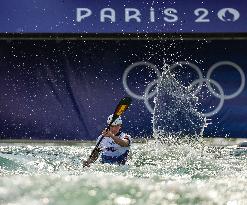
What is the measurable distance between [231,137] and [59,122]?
10.9 ft

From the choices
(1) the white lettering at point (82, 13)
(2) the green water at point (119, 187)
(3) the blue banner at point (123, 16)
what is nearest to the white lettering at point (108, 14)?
(3) the blue banner at point (123, 16)

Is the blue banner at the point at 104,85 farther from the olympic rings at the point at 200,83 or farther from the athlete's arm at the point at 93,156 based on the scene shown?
the athlete's arm at the point at 93,156

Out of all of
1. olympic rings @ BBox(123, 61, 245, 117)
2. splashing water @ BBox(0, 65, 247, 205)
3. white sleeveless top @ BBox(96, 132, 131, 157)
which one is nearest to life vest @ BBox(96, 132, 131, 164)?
white sleeveless top @ BBox(96, 132, 131, 157)

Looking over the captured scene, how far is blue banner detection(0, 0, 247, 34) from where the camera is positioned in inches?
461

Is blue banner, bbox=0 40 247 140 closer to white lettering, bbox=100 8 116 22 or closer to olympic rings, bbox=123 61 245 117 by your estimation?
olympic rings, bbox=123 61 245 117

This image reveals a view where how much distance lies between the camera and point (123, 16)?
1177cm

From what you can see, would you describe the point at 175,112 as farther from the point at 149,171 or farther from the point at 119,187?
the point at 119,187

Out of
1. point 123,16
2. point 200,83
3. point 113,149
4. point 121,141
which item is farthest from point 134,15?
point 121,141

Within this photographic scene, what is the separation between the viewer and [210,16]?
464 inches

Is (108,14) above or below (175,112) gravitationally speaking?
above

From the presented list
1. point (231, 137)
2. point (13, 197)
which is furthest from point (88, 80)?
point (13, 197)

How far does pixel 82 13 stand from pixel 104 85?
1623mm

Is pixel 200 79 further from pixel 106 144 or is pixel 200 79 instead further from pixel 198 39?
pixel 106 144

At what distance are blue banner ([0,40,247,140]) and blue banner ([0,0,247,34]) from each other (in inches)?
40.2
